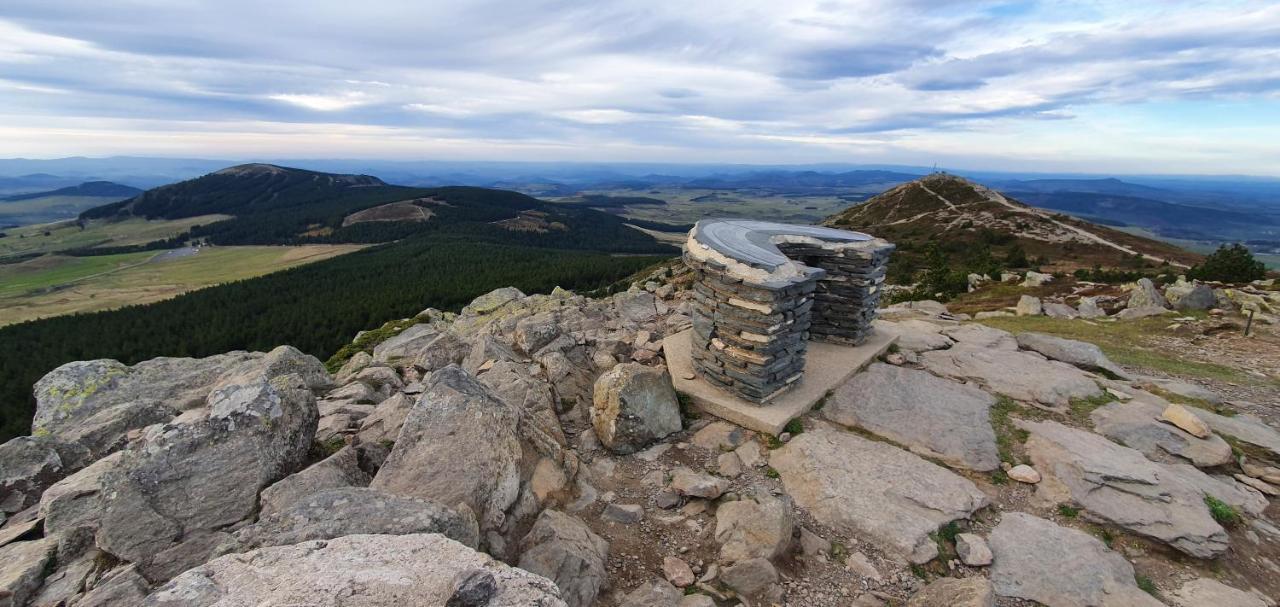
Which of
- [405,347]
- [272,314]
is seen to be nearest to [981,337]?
[405,347]

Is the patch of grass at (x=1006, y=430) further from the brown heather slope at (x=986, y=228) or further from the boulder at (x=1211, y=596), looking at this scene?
the brown heather slope at (x=986, y=228)

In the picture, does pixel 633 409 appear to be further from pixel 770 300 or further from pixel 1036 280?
pixel 1036 280

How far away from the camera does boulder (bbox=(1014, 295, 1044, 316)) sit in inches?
821

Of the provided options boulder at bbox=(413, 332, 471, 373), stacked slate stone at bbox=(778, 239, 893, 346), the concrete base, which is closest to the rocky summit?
the concrete base

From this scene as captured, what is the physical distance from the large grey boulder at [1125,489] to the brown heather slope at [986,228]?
45665mm

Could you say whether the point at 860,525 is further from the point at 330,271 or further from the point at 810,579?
the point at 330,271

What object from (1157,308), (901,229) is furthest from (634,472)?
(901,229)

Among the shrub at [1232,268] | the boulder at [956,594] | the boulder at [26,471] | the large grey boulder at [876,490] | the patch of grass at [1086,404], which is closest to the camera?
the boulder at [956,594]

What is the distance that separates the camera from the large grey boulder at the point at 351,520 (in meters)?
4.83

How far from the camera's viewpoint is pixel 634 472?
27.4 ft

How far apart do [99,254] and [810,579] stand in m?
200

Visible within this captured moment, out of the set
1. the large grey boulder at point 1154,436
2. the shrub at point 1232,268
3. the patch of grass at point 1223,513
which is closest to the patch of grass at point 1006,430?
the large grey boulder at point 1154,436

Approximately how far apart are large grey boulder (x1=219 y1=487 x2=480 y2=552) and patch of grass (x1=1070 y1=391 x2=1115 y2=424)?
442 inches

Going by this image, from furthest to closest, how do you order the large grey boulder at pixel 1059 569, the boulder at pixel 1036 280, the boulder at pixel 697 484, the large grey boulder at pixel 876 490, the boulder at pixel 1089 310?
the boulder at pixel 1036 280 → the boulder at pixel 1089 310 → the boulder at pixel 697 484 → the large grey boulder at pixel 876 490 → the large grey boulder at pixel 1059 569
